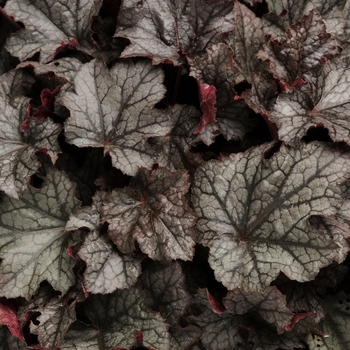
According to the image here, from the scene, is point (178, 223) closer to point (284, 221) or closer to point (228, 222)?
point (228, 222)

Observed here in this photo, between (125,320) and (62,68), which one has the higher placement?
(62,68)

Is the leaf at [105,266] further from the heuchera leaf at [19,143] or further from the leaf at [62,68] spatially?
the leaf at [62,68]

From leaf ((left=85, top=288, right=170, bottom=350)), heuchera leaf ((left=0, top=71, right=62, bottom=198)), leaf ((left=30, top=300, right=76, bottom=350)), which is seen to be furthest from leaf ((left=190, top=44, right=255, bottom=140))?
leaf ((left=30, top=300, right=76, bottom=350))

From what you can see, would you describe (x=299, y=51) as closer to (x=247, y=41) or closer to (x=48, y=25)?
(x=247, y=41)

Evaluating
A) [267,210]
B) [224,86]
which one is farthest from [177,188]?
[224,86]

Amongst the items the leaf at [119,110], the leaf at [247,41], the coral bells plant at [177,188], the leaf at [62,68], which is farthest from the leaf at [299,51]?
the leaf at [62,68]

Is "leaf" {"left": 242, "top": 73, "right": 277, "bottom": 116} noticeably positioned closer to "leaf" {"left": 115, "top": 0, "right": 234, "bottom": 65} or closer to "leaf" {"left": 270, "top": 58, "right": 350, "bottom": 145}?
"leaf" {"left": 270, "top": 58, "right": 350, "bottom": 145}
